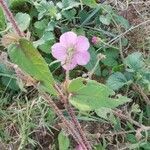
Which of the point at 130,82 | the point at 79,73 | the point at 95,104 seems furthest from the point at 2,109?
the point at 95,104

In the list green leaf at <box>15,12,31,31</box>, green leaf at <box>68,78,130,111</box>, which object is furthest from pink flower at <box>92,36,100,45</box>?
green leaf at <box>68,78,130,111</box>

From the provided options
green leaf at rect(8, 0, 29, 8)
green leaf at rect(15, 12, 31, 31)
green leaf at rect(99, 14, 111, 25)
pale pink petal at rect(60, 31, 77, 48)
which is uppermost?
pale pink petal at rect(60, 31, 77, 48)

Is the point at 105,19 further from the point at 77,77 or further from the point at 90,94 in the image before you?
the point at 90,94

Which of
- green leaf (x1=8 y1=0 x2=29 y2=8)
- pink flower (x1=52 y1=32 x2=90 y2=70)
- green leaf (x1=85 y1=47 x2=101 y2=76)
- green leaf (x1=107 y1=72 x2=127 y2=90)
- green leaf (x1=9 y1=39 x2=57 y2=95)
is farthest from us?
green leaf (x1=8 y1=0 x2=29 y2=8)

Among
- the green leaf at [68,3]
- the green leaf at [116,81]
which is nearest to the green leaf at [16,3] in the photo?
the green leaf at [68,3]

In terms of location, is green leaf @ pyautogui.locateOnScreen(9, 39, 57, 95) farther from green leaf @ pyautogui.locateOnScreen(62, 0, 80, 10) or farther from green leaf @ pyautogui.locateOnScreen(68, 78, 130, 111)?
green leaf @ pyautogui.locateOnScreen(62, 0, 80, 10)

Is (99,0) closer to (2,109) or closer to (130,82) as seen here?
(130,82)
